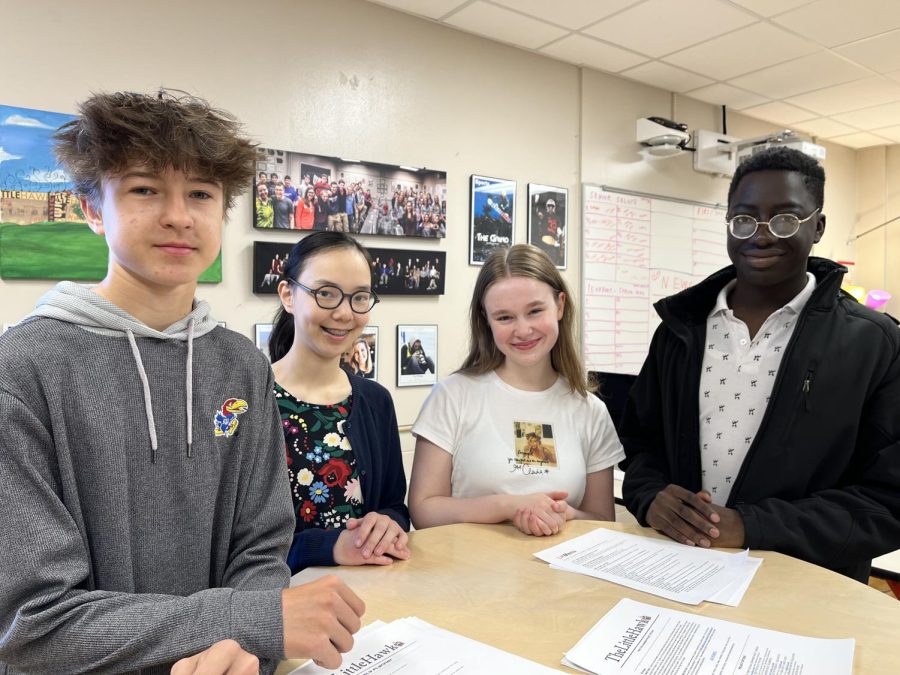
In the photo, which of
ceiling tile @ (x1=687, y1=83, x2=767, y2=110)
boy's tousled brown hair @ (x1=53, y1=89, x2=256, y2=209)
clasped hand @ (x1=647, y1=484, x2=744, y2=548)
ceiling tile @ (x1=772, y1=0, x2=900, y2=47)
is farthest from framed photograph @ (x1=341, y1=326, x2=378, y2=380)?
ceiling tile @ (x1=687, y1=83, x2=767, y2=110)

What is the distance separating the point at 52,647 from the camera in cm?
71

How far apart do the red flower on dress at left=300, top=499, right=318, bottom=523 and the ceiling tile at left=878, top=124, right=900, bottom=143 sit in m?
5.51

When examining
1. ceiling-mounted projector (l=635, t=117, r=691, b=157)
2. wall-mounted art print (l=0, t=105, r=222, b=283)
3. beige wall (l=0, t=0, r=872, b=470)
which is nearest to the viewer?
wall-mounted art print (l=0, t=105, r=222, b=283)

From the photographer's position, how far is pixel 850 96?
4.32 metres

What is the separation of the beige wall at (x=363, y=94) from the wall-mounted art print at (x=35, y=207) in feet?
0.20

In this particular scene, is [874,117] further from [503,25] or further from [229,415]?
[229,415]

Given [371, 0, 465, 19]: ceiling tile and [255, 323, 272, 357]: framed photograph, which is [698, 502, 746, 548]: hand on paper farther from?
[371, 0, 465, 19]: ceiling tile

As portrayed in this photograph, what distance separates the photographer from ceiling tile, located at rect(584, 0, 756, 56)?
3033mm

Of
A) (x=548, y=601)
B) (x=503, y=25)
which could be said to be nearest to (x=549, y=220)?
(x=503, y=25)

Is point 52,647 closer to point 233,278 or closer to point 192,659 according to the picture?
point 192,659

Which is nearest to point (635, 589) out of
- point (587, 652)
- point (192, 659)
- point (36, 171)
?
point (587, 652)

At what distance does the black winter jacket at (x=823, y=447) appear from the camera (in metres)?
1.29

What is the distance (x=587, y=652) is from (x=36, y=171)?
7.69ft

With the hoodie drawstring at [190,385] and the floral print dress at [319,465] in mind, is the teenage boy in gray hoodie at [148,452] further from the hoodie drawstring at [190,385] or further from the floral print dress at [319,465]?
the floral print dress at [319,465]
